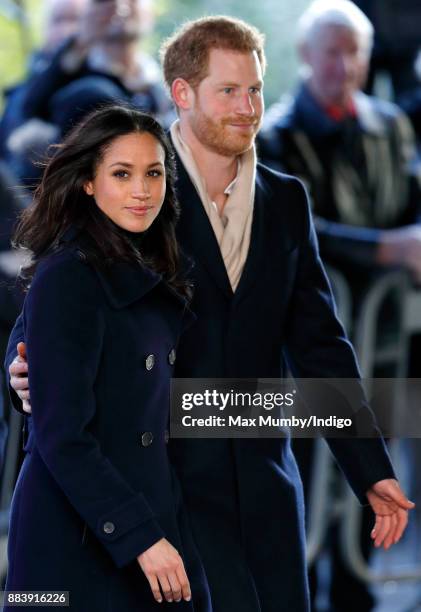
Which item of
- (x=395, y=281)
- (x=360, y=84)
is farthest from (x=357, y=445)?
(x=360, y=84)

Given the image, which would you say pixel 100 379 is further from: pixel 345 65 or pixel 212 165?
pixel 345 65

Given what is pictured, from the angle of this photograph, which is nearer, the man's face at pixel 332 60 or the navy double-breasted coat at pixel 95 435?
the navy double-breasted coat at pixel 95 435

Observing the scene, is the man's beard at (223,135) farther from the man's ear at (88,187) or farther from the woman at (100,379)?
the man's ear at (88,187)

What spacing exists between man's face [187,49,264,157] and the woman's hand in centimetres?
86

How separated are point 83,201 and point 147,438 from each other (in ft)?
1.37

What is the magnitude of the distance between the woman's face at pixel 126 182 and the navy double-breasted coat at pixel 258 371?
1.18 ft

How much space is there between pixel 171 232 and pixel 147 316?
194mm

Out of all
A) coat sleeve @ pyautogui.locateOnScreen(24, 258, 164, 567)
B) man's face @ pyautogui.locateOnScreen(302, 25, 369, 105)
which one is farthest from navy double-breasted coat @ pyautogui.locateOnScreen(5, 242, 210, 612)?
man's face @ pyautogui.locateOnScreen(302, 25, 369, 105)

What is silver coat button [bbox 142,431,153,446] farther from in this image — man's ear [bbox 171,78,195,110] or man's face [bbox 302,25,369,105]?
man's face [bbox 302,25,369,105]

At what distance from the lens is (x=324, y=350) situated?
10.2 ft

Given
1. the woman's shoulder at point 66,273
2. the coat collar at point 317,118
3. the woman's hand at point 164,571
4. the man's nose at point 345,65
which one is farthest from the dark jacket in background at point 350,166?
the woman's hand at point 164,571

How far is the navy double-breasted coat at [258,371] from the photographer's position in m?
2.95

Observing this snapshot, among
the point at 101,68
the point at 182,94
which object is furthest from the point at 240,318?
the point at 101,68

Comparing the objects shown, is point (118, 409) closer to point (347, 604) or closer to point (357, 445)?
point (357, 445)
